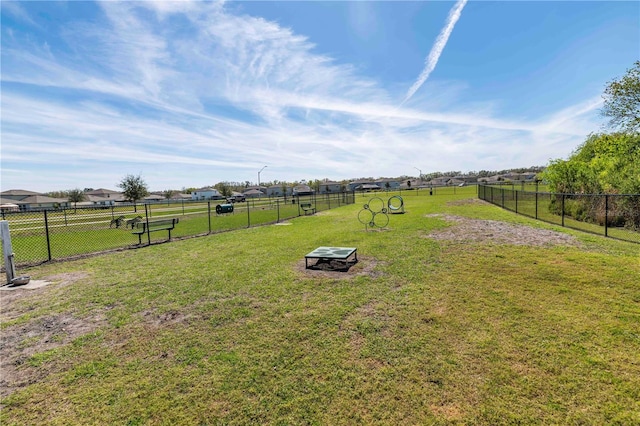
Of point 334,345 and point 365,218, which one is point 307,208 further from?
point 334,345

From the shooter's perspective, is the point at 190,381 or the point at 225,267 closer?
the point at 190,381

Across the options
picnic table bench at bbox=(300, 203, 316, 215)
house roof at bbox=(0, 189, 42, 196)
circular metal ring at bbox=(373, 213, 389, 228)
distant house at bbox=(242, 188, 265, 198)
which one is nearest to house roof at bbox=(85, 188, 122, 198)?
house roof at bbox=(0, 189, 42, 196)

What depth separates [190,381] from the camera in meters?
2.97

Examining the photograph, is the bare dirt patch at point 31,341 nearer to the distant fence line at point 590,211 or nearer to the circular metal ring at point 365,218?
the circular metal ring at point 365,218

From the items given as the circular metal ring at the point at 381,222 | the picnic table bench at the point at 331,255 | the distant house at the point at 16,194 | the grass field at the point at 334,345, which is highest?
the distant house at the point at 16,194

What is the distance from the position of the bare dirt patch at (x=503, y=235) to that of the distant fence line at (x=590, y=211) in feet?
5.37

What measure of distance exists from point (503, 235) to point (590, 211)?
8487mm

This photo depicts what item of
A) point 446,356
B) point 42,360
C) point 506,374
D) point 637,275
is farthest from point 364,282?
point 637,275

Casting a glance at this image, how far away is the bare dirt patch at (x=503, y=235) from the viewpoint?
8.80 m

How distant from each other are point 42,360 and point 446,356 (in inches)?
189

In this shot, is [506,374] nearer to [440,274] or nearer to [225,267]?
[440,274]

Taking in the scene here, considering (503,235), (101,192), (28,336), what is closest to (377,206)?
(503,235)

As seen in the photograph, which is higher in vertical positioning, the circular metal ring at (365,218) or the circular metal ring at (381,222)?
the circular metal ring at (365,218)

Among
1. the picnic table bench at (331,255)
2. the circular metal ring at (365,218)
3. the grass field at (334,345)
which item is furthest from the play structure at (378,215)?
the grass field at (334,345)
